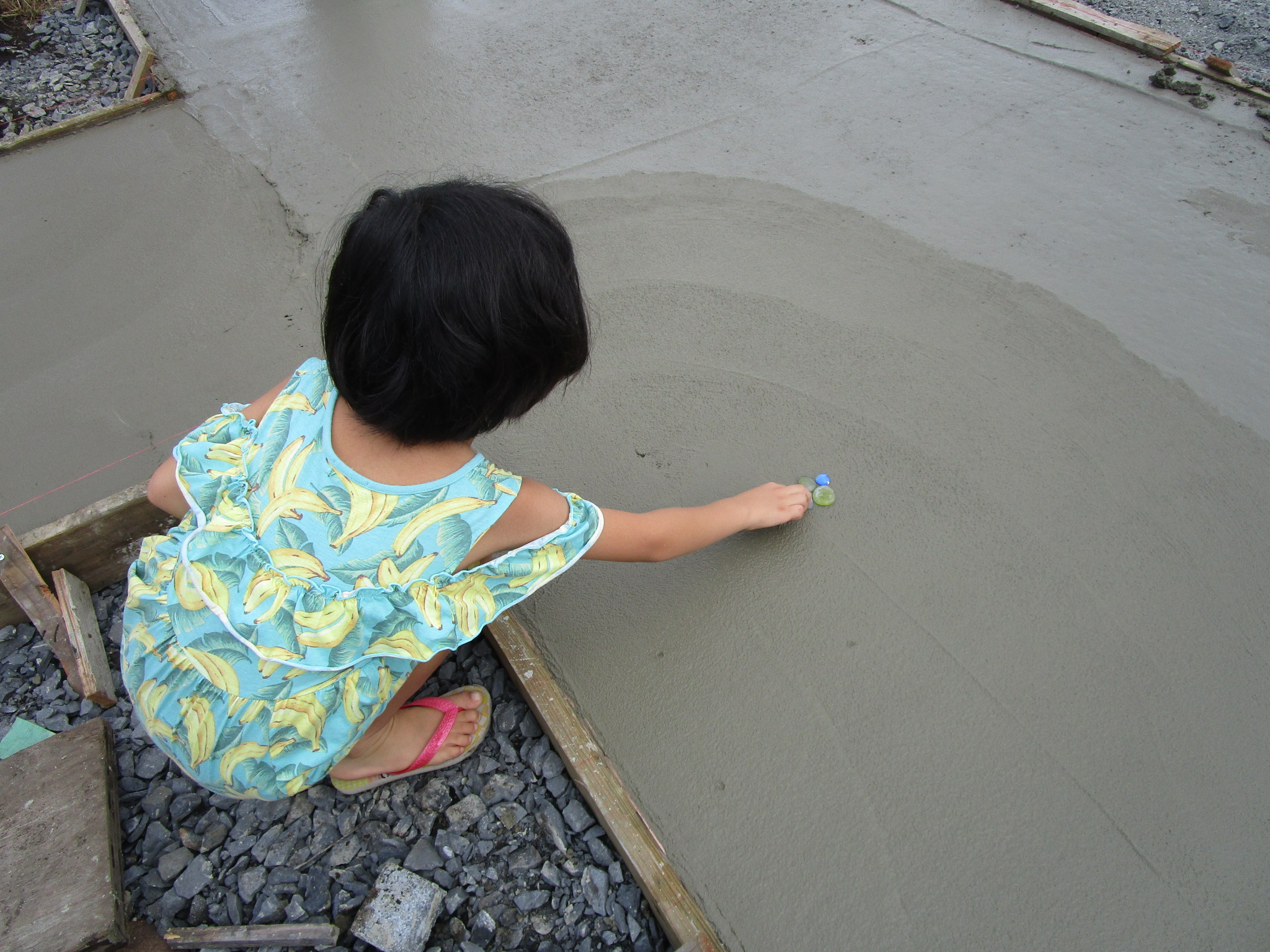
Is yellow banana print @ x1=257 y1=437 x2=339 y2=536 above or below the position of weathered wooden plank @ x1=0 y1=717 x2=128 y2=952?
above

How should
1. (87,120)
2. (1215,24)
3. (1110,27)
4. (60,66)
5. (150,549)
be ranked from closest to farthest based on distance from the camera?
(150,549), (87,120), (1110,27), (1215,24), (60,66)

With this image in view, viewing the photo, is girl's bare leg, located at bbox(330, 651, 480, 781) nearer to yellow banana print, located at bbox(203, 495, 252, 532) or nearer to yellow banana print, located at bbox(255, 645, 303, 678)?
yellow banana print, located at bbox(255, 645, 303, 678)

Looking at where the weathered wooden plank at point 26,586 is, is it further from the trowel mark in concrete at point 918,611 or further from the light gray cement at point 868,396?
the trowel mark in concrete at point 918,611

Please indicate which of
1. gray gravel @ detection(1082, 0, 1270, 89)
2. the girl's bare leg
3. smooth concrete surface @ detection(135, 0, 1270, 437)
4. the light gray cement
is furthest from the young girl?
gray gravel @ detection(1082, 0, 1270, 89)

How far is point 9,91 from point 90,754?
3574mm

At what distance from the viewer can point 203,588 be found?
3.70 ft

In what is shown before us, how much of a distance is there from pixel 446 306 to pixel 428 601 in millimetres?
445

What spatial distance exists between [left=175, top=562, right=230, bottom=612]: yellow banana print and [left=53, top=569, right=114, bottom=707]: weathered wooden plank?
2.31 feet

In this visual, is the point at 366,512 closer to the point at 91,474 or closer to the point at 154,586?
the point at 154,586

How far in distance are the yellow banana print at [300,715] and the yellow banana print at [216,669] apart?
0.07 m

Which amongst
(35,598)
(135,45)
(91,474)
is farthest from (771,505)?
(135,45)

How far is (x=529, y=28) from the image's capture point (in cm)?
346

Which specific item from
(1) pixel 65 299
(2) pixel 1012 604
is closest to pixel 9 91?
(1) pixel 65 299

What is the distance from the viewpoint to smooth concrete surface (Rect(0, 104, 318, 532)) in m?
2.09
